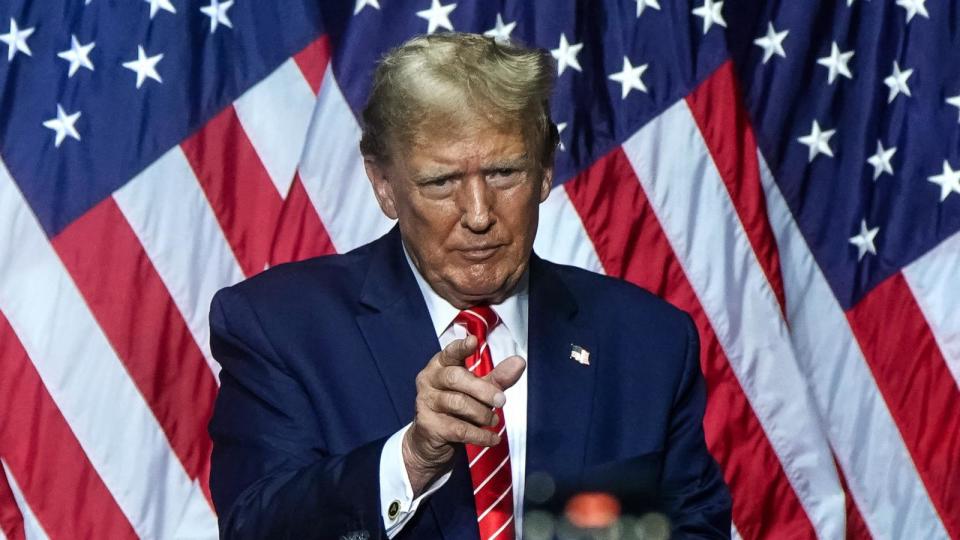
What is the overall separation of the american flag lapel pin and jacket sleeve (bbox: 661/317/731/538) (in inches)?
6.9

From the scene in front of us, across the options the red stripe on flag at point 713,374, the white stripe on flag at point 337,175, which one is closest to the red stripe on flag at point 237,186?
the white stripe on flag at point 337,175

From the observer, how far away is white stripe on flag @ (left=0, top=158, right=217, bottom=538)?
3.88 meters

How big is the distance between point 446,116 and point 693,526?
80 cm

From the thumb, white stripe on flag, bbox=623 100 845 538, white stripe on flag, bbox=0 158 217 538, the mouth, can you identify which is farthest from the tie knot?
white stripe on flag, bbox=623 100 845 538

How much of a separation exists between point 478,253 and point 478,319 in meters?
0.13

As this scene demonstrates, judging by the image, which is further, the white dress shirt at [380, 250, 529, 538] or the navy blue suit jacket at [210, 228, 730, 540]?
the white dress shirt at [380, 250, 529, 538]

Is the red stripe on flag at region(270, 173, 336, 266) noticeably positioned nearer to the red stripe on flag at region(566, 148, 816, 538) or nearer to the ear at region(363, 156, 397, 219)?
the red stripe on flag at region(566, 148, 816, 538)

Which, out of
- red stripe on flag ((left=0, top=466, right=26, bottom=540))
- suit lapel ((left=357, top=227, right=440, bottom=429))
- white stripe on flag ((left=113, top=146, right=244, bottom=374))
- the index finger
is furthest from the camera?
white stripe on flag ((left=113, top=146, right=244, bottom=374))

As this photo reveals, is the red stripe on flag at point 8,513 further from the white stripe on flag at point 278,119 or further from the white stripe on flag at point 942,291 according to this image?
the white stripe on flag at point 942,291

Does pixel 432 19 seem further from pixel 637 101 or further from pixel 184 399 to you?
pixel 184 399

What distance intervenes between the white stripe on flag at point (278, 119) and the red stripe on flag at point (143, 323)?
0.42 meters

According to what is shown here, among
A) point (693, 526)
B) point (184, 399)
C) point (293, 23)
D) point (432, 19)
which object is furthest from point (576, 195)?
point (693, 526)

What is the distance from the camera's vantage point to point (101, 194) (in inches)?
156

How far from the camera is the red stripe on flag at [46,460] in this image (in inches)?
152
